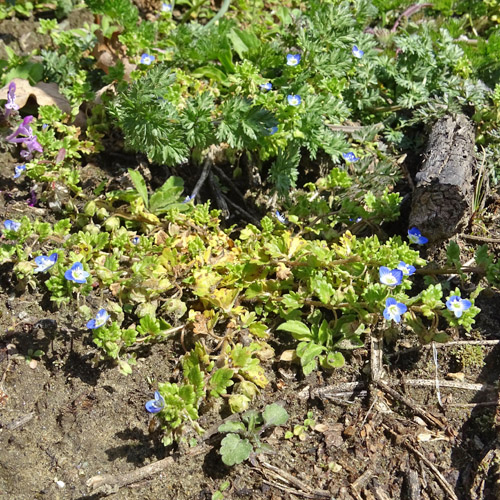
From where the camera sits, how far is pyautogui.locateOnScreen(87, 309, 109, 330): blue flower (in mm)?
2635

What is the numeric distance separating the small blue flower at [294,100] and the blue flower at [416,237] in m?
1.03

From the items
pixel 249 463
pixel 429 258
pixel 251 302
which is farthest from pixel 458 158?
pixel 249 463

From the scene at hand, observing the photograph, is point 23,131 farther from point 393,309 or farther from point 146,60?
point 393,309

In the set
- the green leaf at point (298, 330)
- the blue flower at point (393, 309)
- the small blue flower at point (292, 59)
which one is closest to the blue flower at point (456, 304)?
the blue flower at point (393, 309)

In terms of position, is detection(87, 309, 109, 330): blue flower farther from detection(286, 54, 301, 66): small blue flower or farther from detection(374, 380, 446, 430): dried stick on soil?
detection(286, 54, 301, 66): small blue flower

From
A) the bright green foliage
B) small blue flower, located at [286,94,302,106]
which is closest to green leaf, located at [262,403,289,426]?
the bright green foliage

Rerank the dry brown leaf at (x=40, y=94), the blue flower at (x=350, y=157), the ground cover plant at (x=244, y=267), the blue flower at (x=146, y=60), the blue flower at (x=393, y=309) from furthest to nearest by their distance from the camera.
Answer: the blue flower at (x=146, y=60)
the dry brown leaf at (x=40, y=94)
the blue flower at (x=350, y=157)
the blue flower at (x=393, y=309)
the ground cover plant at (x=244, y=267)

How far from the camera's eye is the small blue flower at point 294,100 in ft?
11.3

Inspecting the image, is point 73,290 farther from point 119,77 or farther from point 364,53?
point 364,53

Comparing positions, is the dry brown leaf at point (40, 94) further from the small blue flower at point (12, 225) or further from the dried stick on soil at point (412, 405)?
the dried stick on soil at point (412, 405)

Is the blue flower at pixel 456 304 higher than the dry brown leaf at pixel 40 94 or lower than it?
higher

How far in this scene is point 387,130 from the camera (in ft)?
13.1

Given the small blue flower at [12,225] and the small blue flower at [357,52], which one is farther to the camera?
the small blue flower at [357,52]

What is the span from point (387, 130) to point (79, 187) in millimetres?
2115
